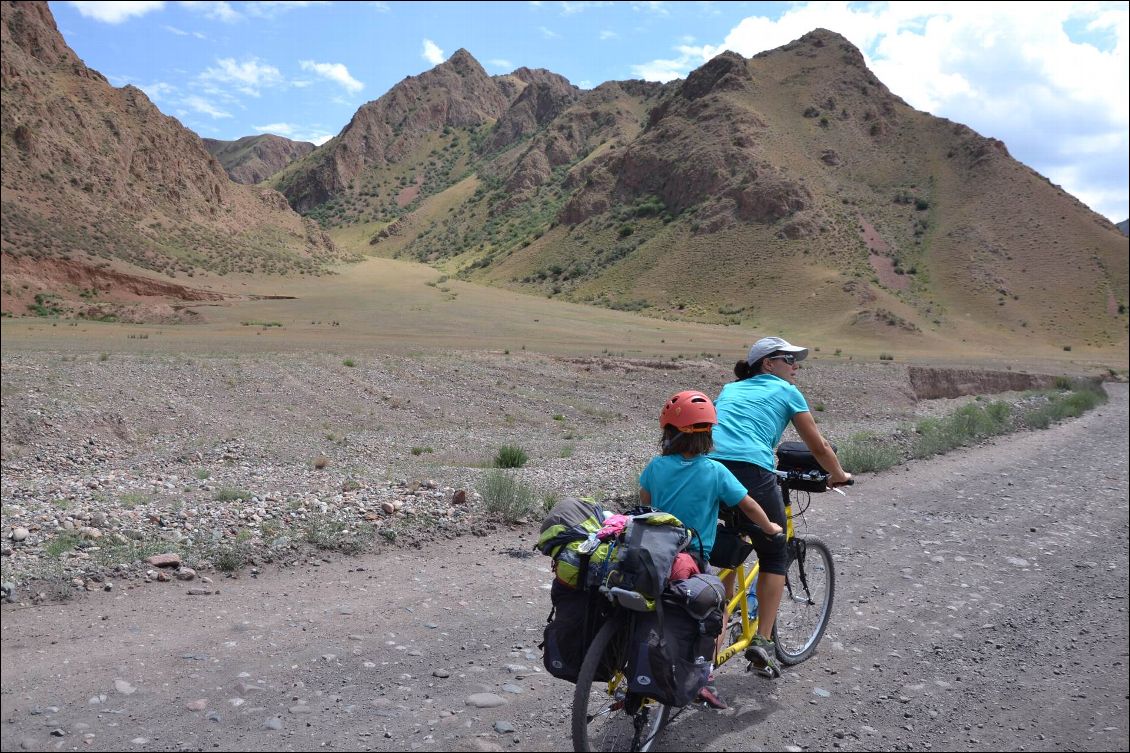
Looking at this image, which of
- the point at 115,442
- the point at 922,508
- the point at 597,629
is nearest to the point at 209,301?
the point at 115,442

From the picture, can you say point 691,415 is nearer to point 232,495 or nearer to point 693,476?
point 693,476

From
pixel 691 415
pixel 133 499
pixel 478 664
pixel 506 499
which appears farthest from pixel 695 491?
pixel 133 499

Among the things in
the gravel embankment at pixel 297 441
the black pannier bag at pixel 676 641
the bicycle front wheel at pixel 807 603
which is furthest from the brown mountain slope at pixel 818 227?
the black pannier bag at pixel 676 641

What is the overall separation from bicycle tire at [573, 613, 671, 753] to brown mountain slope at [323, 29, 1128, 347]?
53.2 m

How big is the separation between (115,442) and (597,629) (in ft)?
52.6

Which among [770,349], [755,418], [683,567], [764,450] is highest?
[770,349]

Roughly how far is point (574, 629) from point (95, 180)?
62.8 meters

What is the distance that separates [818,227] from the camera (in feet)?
238

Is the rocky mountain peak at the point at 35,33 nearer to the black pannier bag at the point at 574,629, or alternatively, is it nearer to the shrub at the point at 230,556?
the shrub at the point at 230,556

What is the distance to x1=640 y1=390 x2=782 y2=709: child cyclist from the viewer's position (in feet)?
13.1

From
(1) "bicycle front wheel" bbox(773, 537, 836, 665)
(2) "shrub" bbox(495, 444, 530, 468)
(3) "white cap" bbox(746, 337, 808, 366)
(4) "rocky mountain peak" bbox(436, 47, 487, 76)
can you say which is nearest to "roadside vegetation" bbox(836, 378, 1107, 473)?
(2) "shrub" bbox(495, 444, 530, 468)

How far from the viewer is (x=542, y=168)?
119688mm

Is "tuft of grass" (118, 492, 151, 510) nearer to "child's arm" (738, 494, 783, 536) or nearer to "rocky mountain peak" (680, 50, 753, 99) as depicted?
"child's arm" (738, 494, 783, 536)

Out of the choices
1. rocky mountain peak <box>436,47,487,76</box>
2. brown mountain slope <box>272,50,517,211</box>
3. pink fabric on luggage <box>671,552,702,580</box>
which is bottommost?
pink fabric on luggage <box>671,552,702,580</box>
